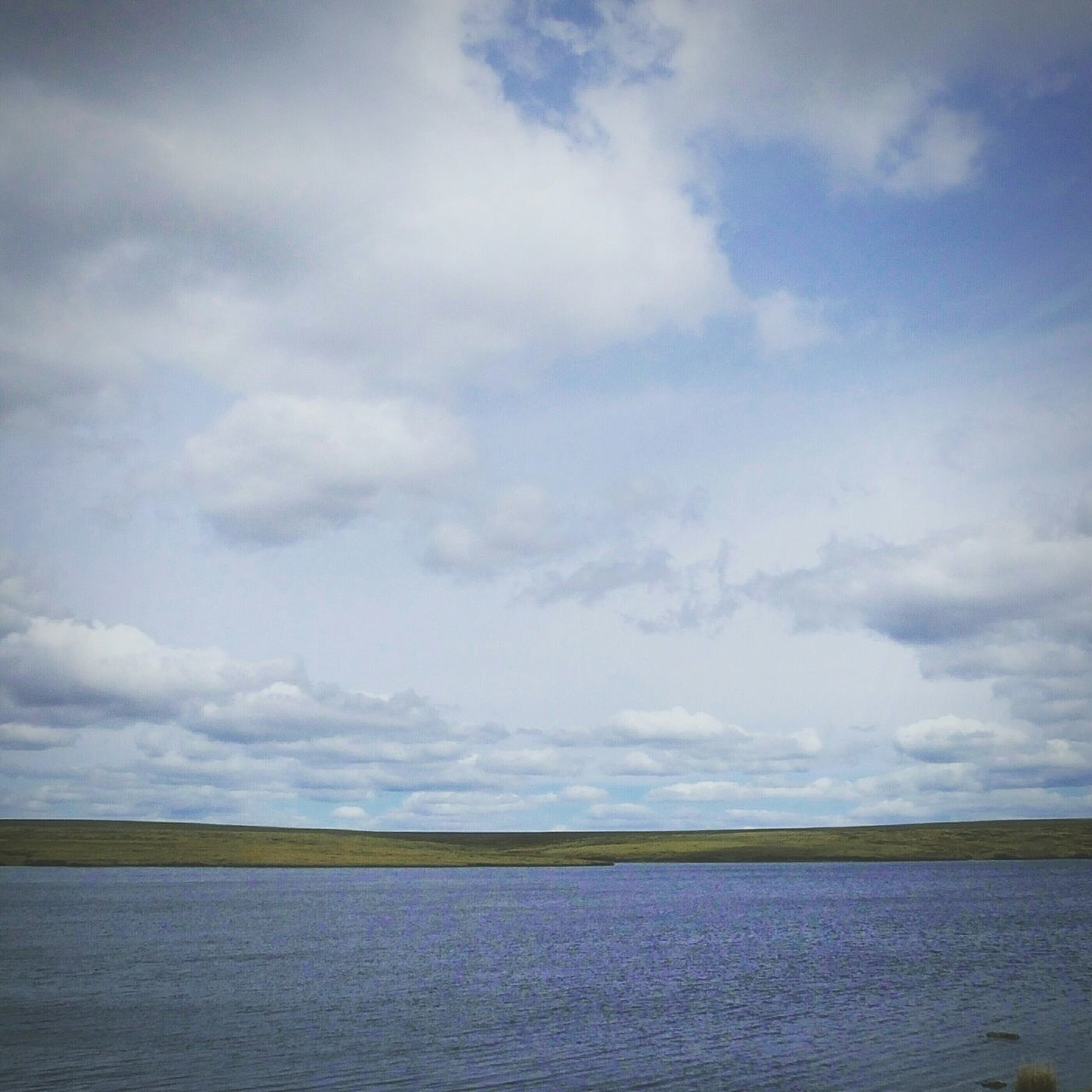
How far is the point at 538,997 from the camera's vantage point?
51.8 metres

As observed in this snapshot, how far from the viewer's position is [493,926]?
3674 inches

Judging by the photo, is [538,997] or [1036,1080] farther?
[538,997]

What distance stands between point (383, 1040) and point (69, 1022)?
14.3m

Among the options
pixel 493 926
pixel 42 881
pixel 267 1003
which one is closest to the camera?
pixel 267 1003

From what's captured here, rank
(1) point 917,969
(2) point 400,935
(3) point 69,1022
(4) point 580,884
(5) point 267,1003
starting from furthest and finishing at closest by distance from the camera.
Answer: (4) point 580,884 < (2) point 400,935 < (1) point 917,969 < (5) point 267,1003 < (3) point 69,1022

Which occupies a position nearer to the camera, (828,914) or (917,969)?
(917,969)

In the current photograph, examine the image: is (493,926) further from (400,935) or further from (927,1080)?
(927,1080)

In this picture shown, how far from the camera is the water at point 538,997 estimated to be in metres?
35.8

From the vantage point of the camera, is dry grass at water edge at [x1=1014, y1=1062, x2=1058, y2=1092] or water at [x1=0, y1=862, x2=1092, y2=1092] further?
water at [x1=0, y1=862, x2=1092, y2=1092]

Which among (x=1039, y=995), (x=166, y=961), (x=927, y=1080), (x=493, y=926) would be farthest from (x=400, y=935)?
(x=927, y=1080)

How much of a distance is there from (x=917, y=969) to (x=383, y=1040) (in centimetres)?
3681

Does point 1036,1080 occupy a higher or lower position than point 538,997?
higher

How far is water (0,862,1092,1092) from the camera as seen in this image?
1409 inches

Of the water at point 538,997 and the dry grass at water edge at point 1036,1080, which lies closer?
the dry grass at water edge at point 1036,1080
